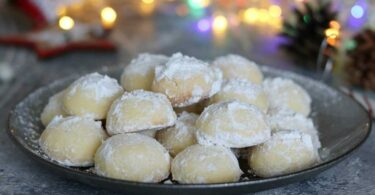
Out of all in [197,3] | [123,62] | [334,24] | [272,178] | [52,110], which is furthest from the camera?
[197,3]

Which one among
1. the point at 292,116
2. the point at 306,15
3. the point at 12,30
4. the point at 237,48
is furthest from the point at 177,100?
the point at 12,30

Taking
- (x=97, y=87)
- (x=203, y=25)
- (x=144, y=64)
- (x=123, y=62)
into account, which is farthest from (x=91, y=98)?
(x=203, y=25)

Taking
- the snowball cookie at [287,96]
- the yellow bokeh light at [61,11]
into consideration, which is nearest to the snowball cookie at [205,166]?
the snowball cookie at [287,96]

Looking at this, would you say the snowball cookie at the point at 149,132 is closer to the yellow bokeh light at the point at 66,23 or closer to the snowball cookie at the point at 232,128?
the snowball cookie at the point at 232,128

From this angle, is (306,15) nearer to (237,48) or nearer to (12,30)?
(237,48)

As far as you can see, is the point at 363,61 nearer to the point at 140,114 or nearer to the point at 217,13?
the point at 140,114

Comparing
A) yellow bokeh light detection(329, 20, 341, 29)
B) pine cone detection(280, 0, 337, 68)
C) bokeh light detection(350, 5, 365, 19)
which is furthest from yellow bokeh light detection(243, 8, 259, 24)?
bokeh light detection(350, 5, 365, 19)
